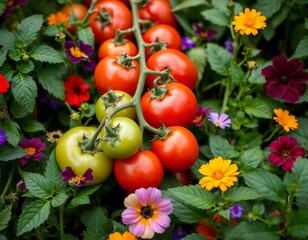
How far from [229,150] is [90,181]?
1.35 ft

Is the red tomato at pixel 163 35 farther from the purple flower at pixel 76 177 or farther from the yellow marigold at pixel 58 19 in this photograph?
the purple flower at pixel 76 177

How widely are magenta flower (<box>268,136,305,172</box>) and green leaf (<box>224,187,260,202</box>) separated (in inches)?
8.2

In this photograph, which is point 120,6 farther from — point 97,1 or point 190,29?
point 190,29

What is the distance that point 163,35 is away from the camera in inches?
53.0

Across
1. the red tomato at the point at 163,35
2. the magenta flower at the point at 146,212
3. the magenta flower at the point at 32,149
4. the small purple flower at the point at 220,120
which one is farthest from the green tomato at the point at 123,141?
the red tomato at the point at 163,35

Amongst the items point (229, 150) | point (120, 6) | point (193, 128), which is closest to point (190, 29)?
point (120, 6)

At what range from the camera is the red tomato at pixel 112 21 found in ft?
4.52

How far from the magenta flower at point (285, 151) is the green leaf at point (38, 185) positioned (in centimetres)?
60

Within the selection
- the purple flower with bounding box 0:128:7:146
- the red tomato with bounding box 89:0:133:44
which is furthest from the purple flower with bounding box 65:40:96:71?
the purple flower with bounding box 0:128:7:146

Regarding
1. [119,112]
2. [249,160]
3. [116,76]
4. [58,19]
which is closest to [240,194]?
[249,160]

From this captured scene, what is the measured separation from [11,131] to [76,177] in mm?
238

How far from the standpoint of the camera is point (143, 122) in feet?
3.48

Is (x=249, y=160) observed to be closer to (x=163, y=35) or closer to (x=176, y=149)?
(x=176, y=149)

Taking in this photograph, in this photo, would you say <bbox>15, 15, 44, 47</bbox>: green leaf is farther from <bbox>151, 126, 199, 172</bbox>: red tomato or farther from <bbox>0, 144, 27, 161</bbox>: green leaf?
<bbox>151, 126, 199, 172</bbox>: red tomato
